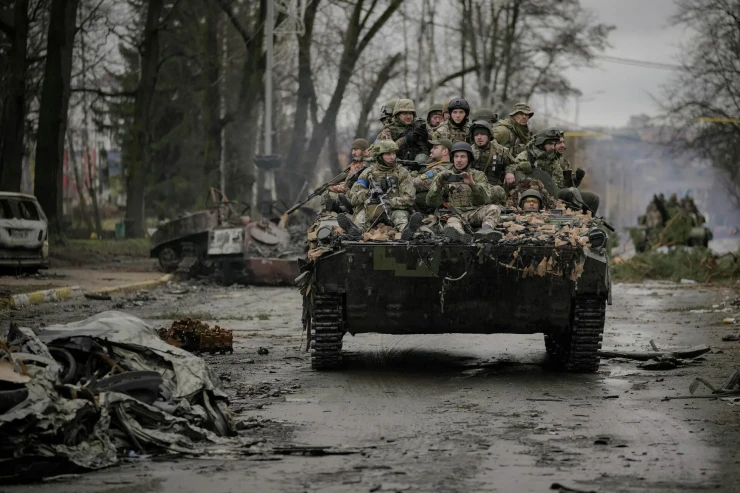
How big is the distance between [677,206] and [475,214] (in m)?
31.6

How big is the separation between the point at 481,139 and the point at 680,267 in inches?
649

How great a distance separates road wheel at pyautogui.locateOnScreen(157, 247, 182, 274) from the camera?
27531 mm

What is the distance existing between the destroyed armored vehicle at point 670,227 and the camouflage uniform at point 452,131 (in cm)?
2032

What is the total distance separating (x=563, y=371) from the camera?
39.3ft

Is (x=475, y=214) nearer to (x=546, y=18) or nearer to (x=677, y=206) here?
(x=677, y=206)

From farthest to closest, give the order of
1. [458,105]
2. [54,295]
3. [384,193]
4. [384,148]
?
[54,295]
[458,105]
[384,148]
[384,193]

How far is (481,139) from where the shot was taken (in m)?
13.2

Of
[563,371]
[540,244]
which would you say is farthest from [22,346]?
[563,371]

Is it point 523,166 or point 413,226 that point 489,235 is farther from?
point 523,166

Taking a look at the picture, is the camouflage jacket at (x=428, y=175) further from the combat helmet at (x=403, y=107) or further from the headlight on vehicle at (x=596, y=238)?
the headlight on vehicle at (x=596, y=238)

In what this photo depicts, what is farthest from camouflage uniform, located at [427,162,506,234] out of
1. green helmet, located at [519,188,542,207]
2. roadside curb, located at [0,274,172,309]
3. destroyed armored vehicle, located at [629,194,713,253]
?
destroyed armored vehicle, located at [629,194,713,253]

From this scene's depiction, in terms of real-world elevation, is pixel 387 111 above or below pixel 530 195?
above

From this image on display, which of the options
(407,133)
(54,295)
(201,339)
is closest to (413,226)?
(201,339)

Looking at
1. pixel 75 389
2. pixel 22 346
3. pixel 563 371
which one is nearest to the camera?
pixel 75 389
